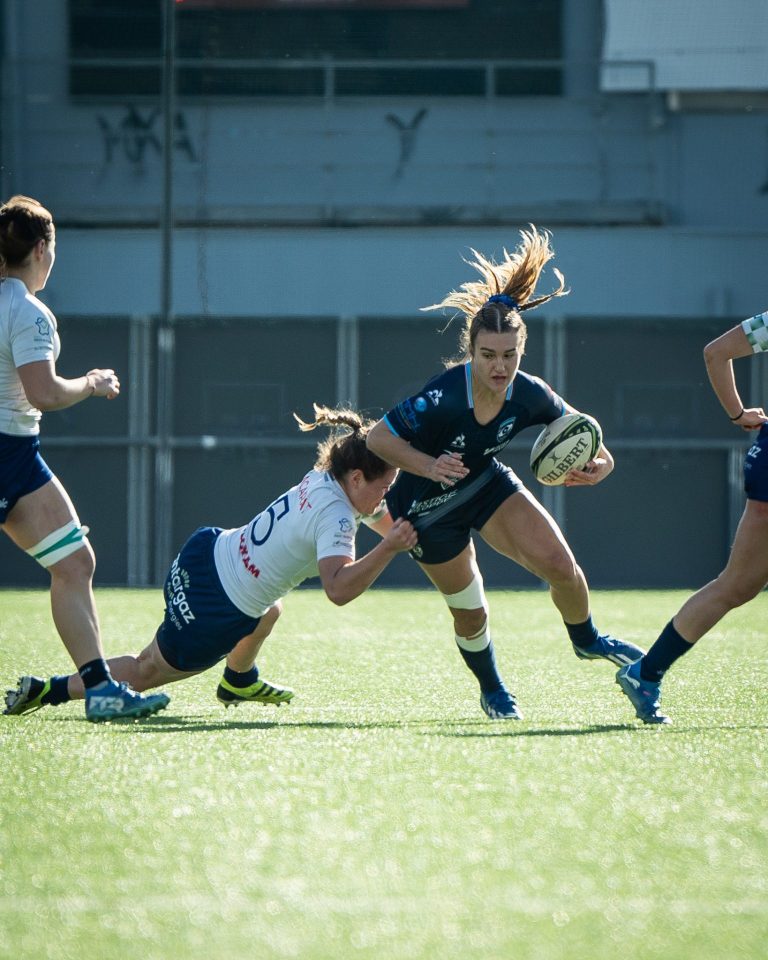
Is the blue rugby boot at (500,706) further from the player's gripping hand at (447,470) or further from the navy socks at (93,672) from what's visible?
the navy socks at (93,672)

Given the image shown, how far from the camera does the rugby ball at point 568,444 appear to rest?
5.26 metres

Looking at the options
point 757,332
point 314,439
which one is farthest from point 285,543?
point 314,439

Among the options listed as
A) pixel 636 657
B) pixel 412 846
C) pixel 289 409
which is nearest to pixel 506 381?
pixel 636 657

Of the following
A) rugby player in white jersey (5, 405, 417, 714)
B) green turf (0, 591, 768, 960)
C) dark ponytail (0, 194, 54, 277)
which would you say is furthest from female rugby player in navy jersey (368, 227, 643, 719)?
dark ponytail (0, 194, 54, 277)

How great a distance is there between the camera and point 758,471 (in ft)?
15.8

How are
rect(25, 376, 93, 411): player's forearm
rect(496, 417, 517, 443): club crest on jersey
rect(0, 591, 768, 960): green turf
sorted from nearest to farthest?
rect(0, 591, 768, 960): green turf → rect(25, 376, 93, 411): player's forearm → rect(496, 417, 517, 443): club crest on jersey

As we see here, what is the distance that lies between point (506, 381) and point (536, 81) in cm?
1193

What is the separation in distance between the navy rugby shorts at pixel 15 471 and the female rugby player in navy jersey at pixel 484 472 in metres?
1.04

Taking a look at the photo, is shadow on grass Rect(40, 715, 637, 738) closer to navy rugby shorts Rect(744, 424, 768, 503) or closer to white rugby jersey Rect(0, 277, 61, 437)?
navy rugby shorts Rect(744, 424, 768, 503)

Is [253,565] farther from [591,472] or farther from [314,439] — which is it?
[314,439]

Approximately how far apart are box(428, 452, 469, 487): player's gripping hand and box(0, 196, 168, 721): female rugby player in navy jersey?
1.00 meters

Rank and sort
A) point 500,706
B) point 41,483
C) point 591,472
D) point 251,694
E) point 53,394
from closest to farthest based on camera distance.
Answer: point 53,394 → point 41,483 → point 500,706 → point 591,472 → point 251,694

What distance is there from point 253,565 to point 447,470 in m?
0.72

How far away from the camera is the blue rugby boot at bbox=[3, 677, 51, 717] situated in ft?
16.1
